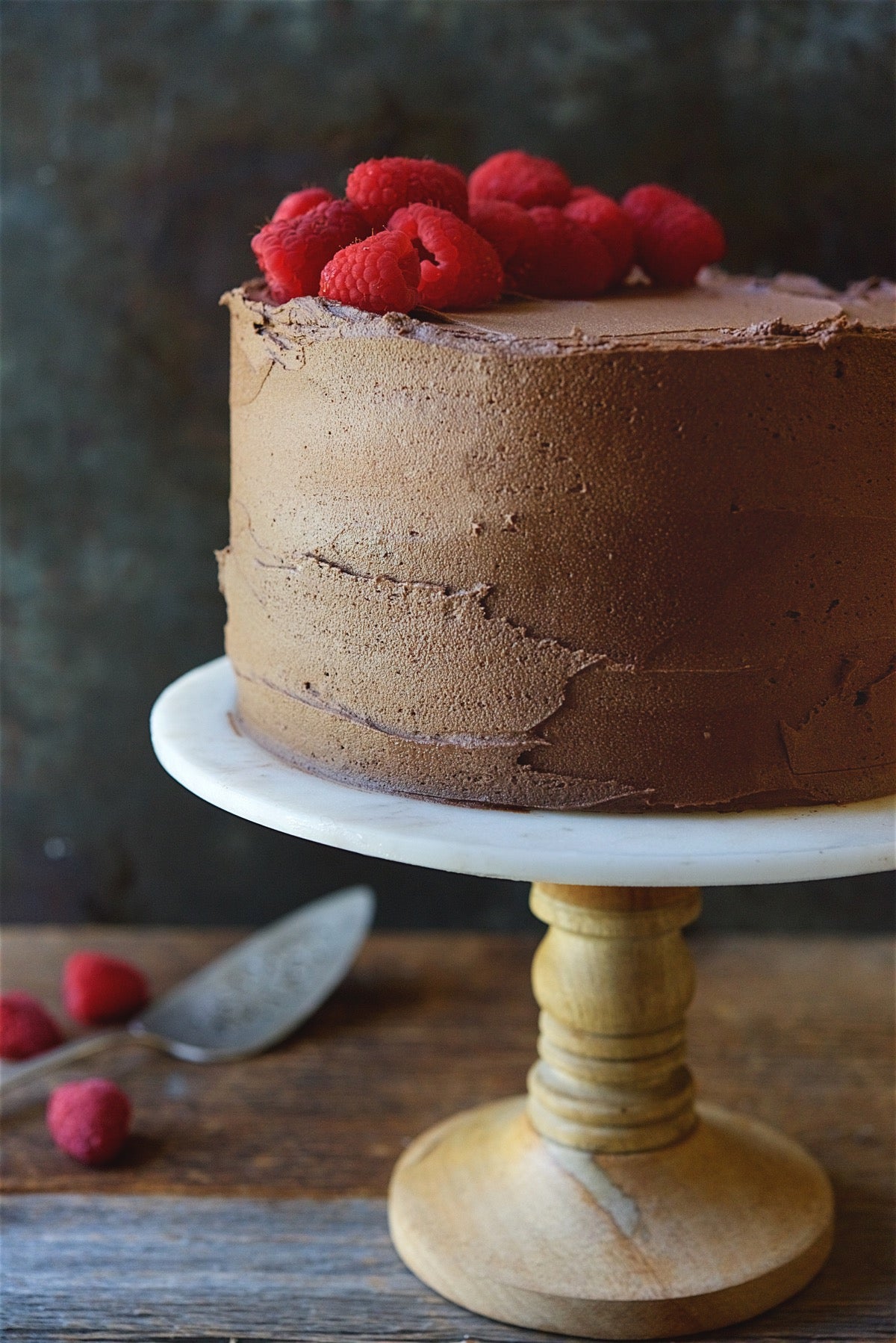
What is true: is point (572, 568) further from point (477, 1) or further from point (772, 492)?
point (477, 1)

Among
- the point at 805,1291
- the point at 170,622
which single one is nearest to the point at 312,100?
the point at 170,622

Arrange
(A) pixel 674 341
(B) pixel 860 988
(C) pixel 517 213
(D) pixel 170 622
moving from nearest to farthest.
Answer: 1. (A) pixel 674 341
2. (C) pixel 517 213
3. (B) pixel 860 988
4. (D) pixel 170 622

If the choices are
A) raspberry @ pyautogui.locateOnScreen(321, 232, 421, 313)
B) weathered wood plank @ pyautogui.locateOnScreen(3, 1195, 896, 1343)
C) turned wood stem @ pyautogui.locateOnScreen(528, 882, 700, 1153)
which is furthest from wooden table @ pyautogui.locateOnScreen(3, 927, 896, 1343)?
raspberry @ pyautogui.locateOnScreen(321, 232, 421, 313)

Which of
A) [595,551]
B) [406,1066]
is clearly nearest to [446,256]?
[595,551]

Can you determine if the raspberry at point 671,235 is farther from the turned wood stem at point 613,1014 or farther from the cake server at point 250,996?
the cake server at point 250,996

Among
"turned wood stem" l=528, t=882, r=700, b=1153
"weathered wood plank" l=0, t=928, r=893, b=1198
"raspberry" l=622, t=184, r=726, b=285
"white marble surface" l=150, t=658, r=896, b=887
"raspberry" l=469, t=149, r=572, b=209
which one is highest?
"raspberry" l=469, t=149, r=572, b=209

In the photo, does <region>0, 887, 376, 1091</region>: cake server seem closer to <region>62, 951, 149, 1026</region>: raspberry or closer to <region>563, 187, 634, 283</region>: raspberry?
<region>62, 951, 149, 1026</region>: raspberry

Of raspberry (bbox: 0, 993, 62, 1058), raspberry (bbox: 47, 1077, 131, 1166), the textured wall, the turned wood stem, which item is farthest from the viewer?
the textured wall
